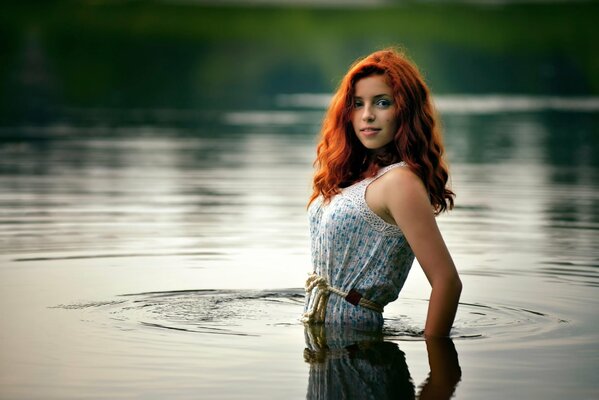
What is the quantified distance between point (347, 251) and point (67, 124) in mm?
31882

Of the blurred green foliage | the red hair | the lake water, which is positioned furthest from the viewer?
the blurred green foliage

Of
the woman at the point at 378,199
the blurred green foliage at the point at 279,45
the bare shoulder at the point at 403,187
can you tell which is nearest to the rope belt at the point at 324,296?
the woman at the point at 378,199

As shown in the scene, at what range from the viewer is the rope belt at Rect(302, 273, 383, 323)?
7309 millimetres

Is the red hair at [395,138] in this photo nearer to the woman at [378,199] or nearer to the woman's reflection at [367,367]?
the woman at [378,199]

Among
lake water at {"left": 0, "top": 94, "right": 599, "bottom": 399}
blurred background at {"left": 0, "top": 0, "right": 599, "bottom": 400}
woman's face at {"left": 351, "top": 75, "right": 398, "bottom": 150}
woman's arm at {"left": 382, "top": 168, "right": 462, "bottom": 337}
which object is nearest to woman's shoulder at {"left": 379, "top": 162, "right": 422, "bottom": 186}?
woman's arm at {"left": 382, "top": 168, "right": 462, "bottom": 337}

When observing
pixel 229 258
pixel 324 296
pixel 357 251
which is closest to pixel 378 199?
pixel 357 251

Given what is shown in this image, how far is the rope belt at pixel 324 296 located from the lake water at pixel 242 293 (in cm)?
15

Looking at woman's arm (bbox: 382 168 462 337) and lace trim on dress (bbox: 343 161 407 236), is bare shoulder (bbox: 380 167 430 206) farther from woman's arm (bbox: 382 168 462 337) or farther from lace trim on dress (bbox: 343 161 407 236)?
lace trim on dress (bbox: 343 161 407 236)

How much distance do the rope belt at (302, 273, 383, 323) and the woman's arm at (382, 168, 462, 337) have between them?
52 centimetres

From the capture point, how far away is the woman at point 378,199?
688cm

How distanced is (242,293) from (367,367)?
2475 mm

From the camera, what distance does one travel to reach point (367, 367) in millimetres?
6738

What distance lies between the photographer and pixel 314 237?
7.34m

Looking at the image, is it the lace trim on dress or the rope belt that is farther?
the rope belt
